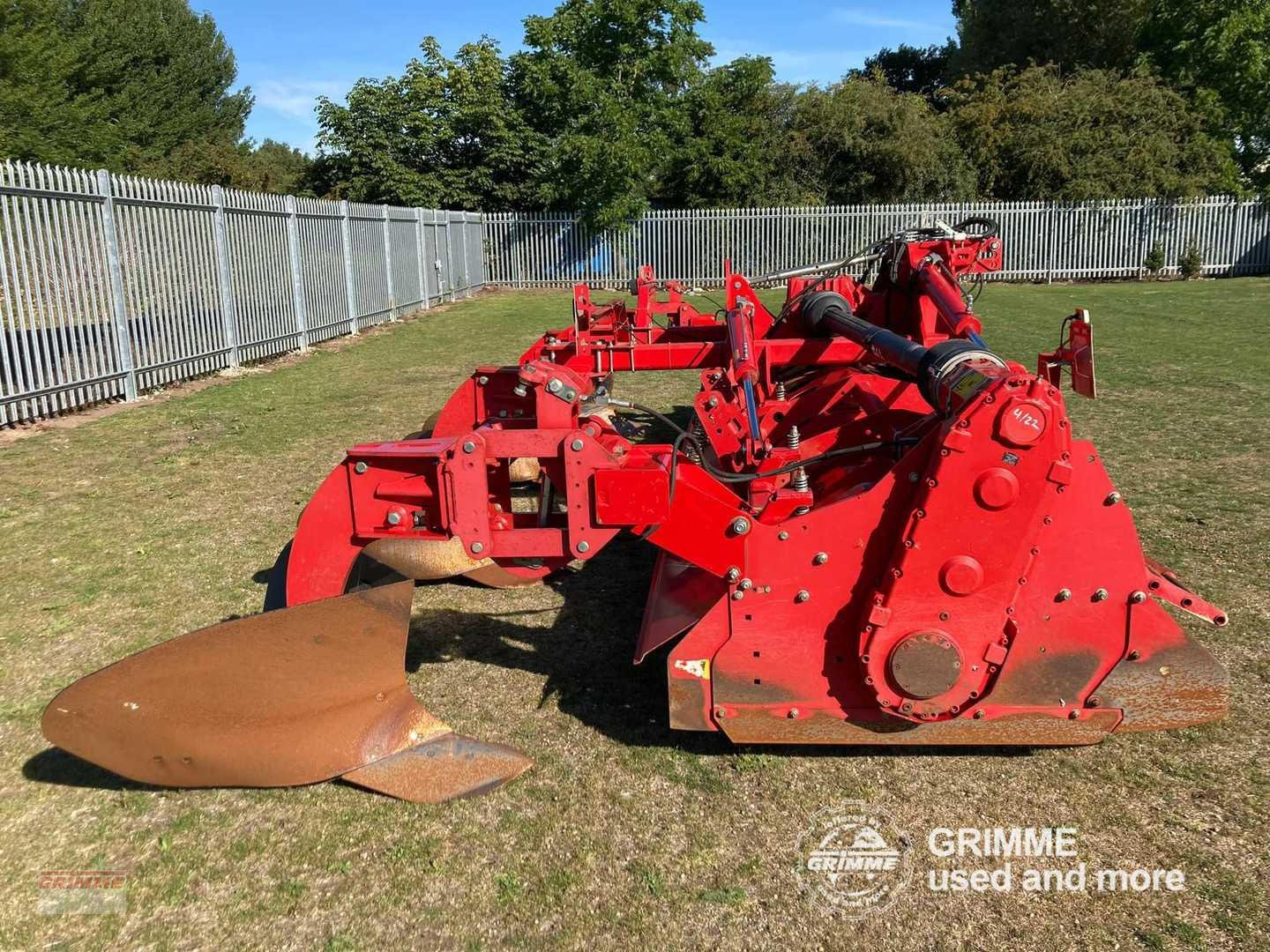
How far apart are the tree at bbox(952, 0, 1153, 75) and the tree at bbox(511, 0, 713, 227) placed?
13.3 metres

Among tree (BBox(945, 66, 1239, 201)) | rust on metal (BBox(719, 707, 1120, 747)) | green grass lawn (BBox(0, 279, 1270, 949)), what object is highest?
tree (BBox(945, 66, 1239, 201))

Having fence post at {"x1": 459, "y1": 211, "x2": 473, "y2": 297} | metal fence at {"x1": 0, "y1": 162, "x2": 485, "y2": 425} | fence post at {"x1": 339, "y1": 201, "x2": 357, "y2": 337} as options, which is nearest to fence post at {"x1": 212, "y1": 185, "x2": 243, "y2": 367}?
metal fence at {"x1": 0, "y1": 162, "x2": 485, "y2": 425}

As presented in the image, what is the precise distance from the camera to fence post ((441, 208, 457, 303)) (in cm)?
2400

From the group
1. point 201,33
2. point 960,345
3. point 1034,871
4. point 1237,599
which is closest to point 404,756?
point 1034,871

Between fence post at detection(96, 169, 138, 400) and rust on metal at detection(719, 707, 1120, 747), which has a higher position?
fence post at detection(96, 169, 138, 400)

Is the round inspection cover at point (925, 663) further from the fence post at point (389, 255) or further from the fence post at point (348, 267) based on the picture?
the fence post at point (389, 255)

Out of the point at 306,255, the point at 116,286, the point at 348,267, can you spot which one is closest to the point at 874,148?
the point at 348,267

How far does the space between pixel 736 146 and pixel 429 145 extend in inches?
402

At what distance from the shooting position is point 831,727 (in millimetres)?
3076

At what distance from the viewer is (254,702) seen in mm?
2988

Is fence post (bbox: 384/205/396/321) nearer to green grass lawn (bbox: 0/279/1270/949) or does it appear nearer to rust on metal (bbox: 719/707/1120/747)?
green grass lawn (bbox: 0/279/1270/949)

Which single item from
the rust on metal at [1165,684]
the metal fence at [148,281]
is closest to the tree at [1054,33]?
the metal fence at [148,281]

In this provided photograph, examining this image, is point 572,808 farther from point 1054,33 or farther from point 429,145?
point 1054,33

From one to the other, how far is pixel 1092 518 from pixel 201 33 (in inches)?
2053
